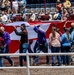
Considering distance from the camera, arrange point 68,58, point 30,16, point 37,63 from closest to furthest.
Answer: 1. point 68,58
2. point 37,63
3. point 30,16

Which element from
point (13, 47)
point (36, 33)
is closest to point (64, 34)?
point (36, 33)

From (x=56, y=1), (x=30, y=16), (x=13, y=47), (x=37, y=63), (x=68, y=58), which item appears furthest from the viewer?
(x=56, y=1)

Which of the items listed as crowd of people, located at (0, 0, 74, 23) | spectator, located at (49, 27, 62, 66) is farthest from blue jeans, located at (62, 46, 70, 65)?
crowd of people, located at (0, 0, 74, 23)

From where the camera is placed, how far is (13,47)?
15719 millimetres

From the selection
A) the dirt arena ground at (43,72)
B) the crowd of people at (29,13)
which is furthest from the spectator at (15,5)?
the dirt arena ground at (43,72)

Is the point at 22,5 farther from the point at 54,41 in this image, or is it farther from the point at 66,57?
the point at 66,57

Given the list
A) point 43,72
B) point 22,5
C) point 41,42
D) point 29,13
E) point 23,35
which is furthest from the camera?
point 22,5

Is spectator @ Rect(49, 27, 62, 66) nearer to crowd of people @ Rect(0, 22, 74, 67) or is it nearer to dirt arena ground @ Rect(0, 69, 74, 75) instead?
crowd of people @ Rect(0, 22, 74, 67)

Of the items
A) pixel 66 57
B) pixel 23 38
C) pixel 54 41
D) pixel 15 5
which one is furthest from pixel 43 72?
pixel 15 5

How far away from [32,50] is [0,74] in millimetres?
2392

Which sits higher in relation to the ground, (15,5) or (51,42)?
(51,42)

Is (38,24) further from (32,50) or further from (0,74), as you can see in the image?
(0,74)

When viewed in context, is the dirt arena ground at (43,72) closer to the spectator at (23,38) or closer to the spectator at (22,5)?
the spectator at (23,38)

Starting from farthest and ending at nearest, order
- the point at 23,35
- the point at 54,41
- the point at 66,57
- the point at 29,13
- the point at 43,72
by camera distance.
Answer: the point at 29,13 → the point at 23,35 → the point at 54,41 → the point at 66,57 → the point at 43,72
